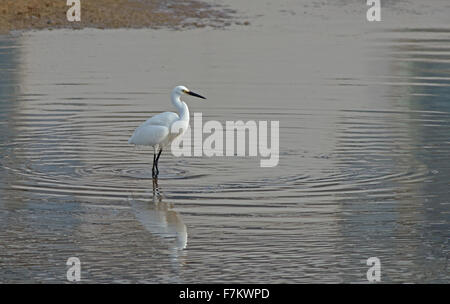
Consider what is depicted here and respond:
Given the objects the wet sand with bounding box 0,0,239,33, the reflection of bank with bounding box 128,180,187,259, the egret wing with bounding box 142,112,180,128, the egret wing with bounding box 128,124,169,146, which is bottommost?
the reflection of bank with bounding box 128,180,187,259

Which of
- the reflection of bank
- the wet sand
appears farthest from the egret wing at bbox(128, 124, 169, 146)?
the wet sand

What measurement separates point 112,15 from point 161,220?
17569 millimetres

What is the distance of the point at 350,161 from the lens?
1440 centimetres

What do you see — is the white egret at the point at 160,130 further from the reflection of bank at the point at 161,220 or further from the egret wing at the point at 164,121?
the reflection of bank at the point at 161,220

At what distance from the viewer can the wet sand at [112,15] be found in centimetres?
2797

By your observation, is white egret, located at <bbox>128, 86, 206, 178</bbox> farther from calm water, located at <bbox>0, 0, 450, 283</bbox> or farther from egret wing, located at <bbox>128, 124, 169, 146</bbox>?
calm water, located at <bbox>0, 0, 450, 283</bbox>

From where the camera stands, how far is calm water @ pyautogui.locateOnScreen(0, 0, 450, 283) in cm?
1023

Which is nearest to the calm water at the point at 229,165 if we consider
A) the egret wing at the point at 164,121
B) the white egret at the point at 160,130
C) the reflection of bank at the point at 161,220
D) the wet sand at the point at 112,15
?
the reflection of bank at the point at 161,220

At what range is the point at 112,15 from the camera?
28.7m

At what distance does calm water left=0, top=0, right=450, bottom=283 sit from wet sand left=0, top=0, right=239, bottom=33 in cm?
138

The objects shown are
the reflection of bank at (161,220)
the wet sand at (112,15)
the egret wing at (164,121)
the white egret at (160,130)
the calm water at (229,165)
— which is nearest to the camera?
the calm water at (229,165)

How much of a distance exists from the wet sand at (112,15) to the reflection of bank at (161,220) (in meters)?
15.4
